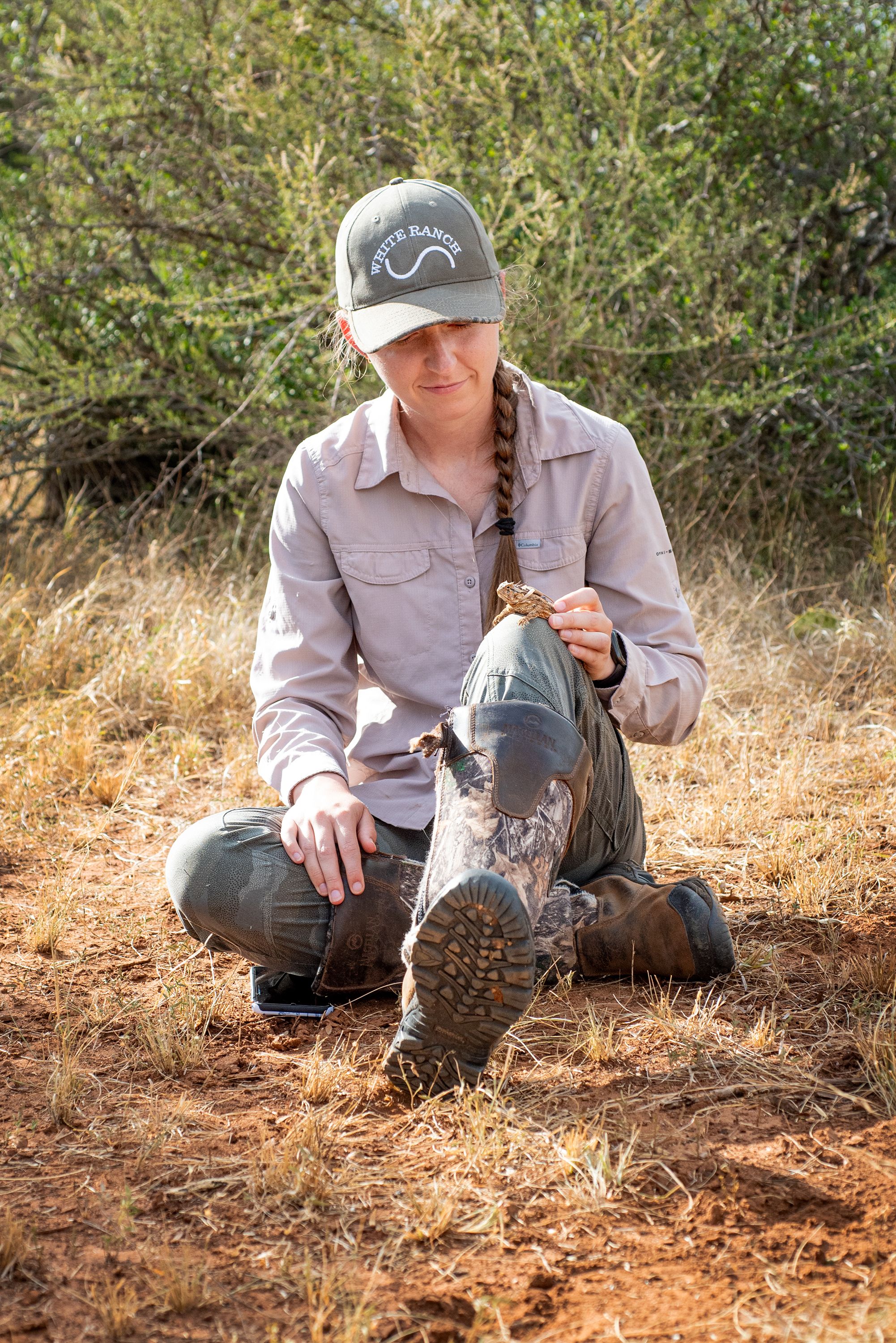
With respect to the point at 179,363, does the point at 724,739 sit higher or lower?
lower

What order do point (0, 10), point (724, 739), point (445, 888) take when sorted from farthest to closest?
point (0, 10) < point (724, 739) < point (445, 888)

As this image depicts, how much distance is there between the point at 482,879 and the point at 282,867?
0.73 metres

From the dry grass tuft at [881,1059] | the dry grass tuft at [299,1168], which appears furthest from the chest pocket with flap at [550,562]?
the dry grass tuft at [299,1168]

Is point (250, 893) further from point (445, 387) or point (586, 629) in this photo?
point (445, 387)

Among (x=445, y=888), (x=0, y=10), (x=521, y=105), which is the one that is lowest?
(x=445, y=888)

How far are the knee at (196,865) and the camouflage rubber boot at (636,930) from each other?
61cm

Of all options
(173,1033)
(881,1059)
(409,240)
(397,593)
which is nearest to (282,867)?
(173,1033)

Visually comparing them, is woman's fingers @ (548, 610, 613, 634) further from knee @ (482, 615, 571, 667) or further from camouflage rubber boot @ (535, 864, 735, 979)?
camouflage rubber boot @ (535, 864, 735, 979)

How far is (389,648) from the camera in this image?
2477 mm

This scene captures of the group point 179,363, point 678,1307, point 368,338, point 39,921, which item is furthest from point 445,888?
point 179,363

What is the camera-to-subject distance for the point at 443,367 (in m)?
2.22

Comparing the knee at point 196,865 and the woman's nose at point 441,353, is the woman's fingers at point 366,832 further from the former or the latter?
the woman's nose at point 441,353

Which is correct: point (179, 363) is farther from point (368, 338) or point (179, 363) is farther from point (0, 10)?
point (368, 338)

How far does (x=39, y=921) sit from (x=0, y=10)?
5.38 metres
